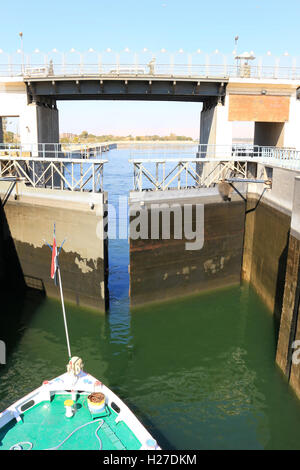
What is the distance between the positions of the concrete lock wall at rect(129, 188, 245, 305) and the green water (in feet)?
4.37

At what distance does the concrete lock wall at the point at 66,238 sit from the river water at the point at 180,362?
147 cm

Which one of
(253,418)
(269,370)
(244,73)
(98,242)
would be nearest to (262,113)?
(244,73)

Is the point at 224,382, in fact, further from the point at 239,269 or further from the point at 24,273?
the point at 24,273

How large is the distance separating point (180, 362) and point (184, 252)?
888cm

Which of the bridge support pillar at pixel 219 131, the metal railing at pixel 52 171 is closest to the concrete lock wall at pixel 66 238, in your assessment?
the metal railing at pixel 52 171

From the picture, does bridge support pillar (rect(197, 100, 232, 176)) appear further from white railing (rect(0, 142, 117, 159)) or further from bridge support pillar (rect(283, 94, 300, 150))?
white railing (rect(0, 142, 117, 159))

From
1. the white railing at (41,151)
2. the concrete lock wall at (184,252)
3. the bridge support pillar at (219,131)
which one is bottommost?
the concrete lock wall at (184,252)

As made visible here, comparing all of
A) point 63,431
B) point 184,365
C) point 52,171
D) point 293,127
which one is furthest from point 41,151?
point 293,127

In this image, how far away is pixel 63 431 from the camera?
13.1 m

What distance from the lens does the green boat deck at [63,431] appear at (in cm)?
1252

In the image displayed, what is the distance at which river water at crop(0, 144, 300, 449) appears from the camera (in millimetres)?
16625

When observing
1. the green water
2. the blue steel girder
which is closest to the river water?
the green water

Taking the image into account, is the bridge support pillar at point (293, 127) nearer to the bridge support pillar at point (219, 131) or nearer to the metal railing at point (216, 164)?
the metal railing at point (216, 164)
